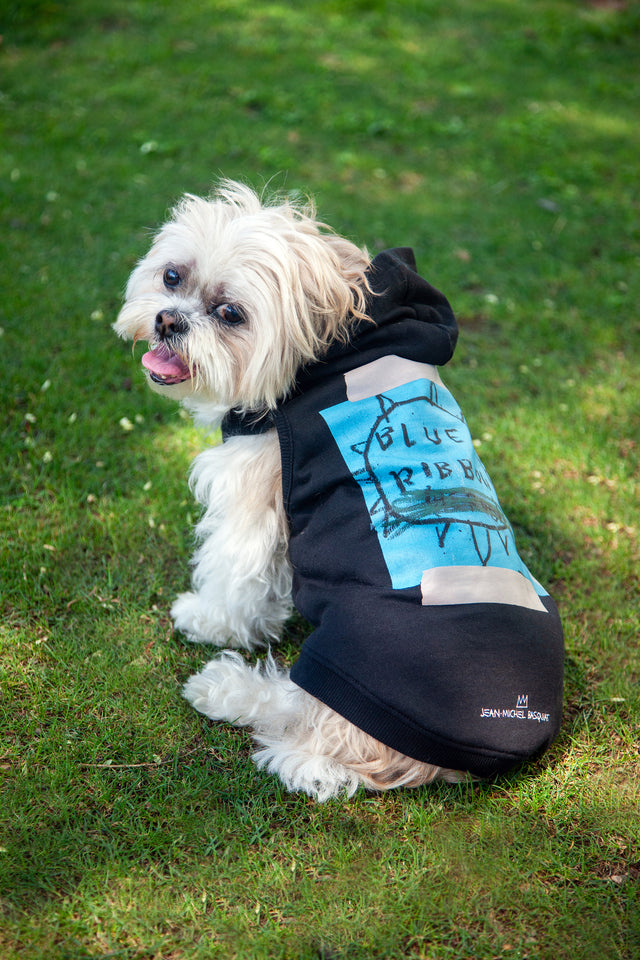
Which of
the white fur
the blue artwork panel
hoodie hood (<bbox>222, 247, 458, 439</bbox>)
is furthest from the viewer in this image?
hoodie hood (<bbox>222, 247, 458, 439</bbox>)

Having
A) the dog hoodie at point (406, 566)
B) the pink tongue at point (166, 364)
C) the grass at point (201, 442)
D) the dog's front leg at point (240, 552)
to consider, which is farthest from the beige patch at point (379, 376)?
the grass at point (201, 442)

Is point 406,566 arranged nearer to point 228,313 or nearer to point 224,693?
point 224,693

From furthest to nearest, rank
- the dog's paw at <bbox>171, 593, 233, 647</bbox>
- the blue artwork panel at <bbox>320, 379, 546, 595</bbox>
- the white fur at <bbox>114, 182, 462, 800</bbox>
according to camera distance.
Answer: the dog's paw at <bbox>171, 593, 233, 647</bbox>
the white fur at <bbox>114, 182, 462, 800</bbox>
the blue artwork panel at <bbox>320, 379, 546, 595</bbox>

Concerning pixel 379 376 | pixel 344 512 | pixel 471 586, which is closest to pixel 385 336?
pixel 379 376

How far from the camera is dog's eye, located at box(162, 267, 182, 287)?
105 inches

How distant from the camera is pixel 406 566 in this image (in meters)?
2.34

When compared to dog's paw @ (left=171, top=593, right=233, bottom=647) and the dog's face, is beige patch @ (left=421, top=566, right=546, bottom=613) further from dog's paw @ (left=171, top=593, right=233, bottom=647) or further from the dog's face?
dog's paw @ (left=171, top=593, right=233, bottom=647)

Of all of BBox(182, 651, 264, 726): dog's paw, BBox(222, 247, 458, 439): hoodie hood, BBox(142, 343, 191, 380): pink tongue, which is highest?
BBox(222, 247, 458, 439): hoodie hood

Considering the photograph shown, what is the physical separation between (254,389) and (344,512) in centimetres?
53

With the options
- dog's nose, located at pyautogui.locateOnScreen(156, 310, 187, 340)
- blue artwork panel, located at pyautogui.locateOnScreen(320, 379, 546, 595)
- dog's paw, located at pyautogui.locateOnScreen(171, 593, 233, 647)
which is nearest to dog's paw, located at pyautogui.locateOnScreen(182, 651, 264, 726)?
dog's paw, located at pyautogui.locateOnScreen(171, 593, 233, 647)

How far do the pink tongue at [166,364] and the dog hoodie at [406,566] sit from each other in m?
0.38

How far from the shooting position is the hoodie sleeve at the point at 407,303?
2623 mm

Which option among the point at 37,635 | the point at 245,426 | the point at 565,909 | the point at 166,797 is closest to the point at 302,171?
the point at 245,426

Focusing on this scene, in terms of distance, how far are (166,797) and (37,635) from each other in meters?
0.88
